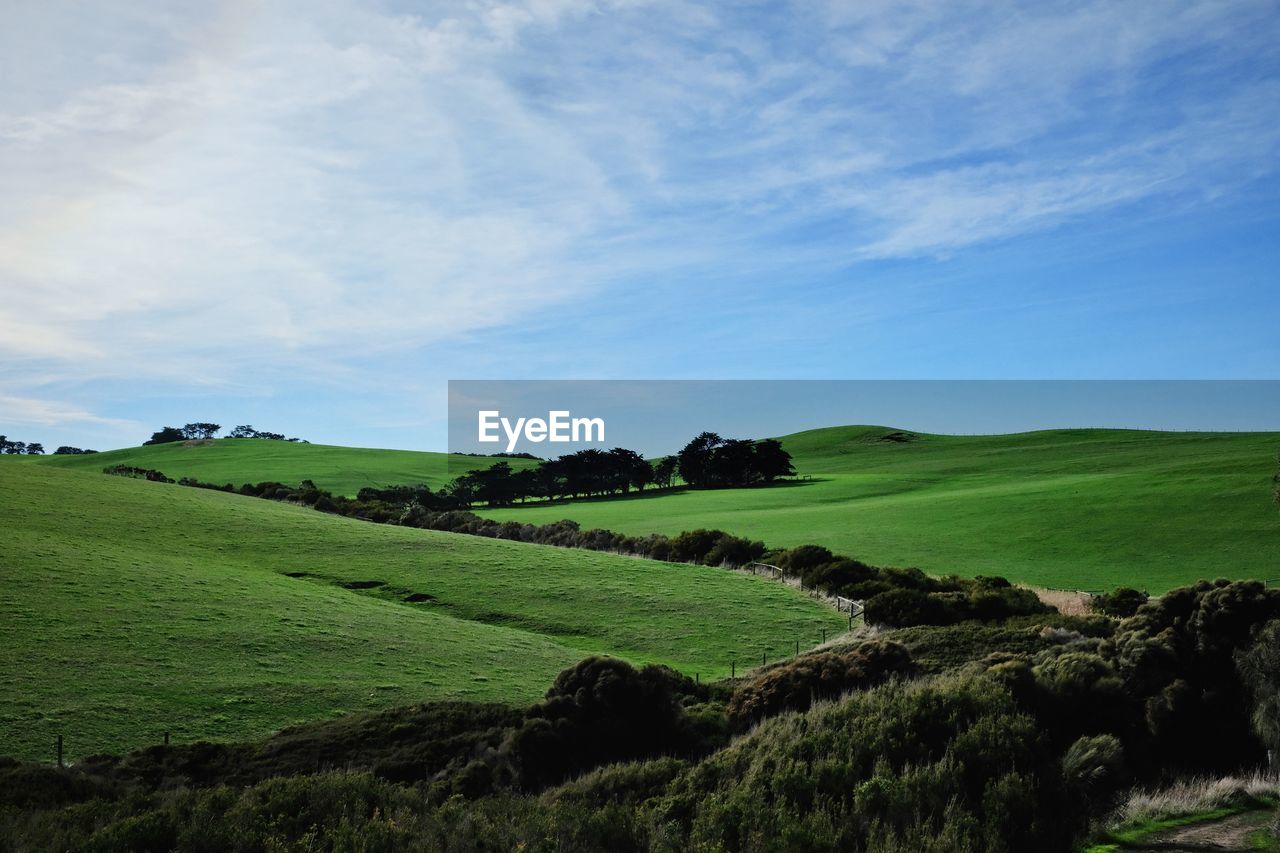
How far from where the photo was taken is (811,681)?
63.2ft

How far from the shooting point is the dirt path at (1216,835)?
1039cm

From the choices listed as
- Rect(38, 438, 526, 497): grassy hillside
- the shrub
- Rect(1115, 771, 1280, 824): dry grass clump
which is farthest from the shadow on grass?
Rect(1115, 771, 1280, 824): dry grass clump

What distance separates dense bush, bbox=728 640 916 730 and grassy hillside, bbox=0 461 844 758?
716 centimetres

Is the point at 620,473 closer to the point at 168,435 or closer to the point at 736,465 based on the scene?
the point at 736,465

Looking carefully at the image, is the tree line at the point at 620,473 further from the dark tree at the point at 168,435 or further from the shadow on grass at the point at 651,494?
the dark tree at the point at 168,435

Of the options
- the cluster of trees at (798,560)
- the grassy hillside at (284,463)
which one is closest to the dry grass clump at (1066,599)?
the cluster of trees at (798,560)

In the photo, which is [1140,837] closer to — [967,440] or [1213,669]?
[1213,669]

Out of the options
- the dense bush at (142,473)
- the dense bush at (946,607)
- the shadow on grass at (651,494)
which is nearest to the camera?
the dense bush at (946,607)

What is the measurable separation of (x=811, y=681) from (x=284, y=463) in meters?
124

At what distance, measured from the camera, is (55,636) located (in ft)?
86.5

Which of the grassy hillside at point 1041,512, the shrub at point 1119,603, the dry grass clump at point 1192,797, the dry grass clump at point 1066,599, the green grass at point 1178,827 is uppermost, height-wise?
the grassy hillside at point 1041,512

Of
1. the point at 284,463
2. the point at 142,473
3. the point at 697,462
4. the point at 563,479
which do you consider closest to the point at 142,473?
the point at 142,473

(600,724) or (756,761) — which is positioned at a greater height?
(756,761)

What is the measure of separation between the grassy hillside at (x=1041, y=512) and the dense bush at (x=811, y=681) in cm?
2842
